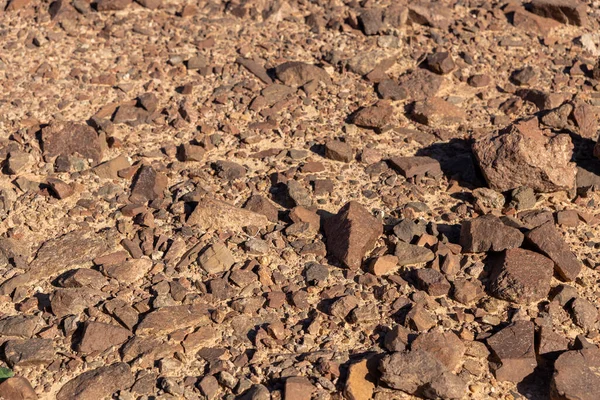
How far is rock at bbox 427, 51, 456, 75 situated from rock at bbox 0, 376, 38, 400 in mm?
3399

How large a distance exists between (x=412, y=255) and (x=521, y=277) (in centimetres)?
55

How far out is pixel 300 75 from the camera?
5688 millimetres

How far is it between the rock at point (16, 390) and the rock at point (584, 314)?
8.18ft

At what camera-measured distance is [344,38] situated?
6.13 m

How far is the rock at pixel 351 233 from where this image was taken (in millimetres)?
4332

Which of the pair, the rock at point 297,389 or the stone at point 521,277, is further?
the stone at point 521,277

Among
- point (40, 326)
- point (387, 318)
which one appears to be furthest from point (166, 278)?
point (387, 318)

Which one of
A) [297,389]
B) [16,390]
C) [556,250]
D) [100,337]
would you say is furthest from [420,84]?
[16,390]

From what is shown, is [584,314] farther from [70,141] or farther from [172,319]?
[70,141]

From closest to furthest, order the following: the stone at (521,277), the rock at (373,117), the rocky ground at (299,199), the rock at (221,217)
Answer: the rocky ground at (299,199) → the stone at (521,277) → the rock at (221,217) → the rock at (373,117)

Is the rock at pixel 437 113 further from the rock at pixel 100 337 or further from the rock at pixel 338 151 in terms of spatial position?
the rock at pixel 100 337

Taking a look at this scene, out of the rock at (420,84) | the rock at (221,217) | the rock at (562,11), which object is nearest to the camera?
the rock at (221,217)

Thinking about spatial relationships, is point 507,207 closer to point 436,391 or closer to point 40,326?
point 436,391

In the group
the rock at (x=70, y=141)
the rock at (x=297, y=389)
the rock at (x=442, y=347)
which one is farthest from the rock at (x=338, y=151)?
the rock at (x=297, y=389)
